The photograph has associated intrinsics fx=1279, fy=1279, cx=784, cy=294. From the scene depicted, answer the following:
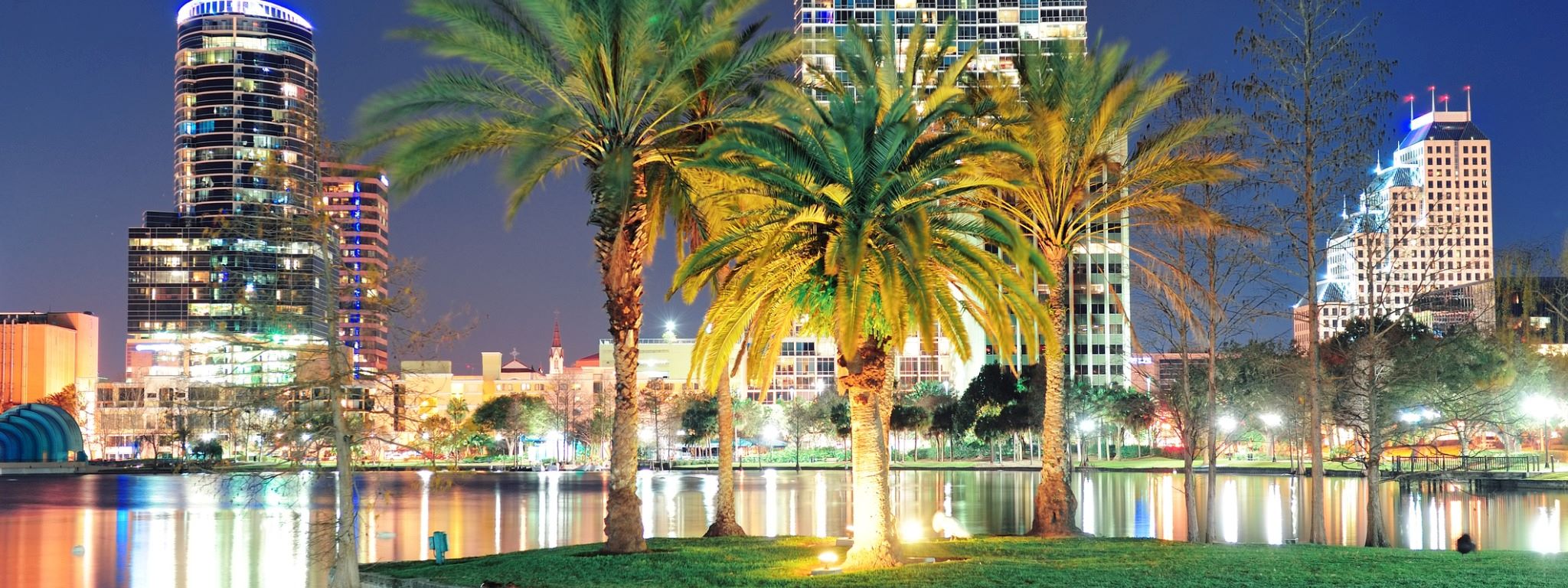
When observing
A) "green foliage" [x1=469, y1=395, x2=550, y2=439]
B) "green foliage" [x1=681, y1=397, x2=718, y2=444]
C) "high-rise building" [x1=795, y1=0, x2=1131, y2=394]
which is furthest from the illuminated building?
"green foliage" [x1=469, y1=395, x2=550, y2=439]

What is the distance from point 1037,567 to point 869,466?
329cm

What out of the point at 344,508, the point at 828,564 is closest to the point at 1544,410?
the point at 828,564

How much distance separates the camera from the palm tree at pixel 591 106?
23641mm

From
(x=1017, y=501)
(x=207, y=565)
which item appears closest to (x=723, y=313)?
(x=207, y=565)

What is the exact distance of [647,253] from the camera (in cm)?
3016

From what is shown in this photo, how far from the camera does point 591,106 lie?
2503 cm

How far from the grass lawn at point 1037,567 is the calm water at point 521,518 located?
3511 mm

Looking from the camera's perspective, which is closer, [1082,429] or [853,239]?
[853,239]

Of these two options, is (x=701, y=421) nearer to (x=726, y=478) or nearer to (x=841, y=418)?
(x=841, y=418)

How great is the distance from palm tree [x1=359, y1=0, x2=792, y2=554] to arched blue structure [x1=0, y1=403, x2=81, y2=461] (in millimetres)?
127780

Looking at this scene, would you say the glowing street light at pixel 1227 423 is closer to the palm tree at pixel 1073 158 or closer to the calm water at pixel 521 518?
the calm water at pixel 521 518

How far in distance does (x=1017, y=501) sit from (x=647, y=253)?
3048cm

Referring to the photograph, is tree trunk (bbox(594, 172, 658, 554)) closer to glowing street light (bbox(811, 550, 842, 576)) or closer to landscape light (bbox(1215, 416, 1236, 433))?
glowing street light (bbox(811, 550, 842, 576))

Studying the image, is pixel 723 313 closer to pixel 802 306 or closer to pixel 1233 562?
pixel 802 306
